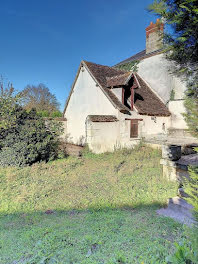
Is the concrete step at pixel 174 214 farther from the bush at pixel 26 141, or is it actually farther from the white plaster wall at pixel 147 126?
the white plaster wall at pixel 147 126

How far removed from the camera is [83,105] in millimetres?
13359

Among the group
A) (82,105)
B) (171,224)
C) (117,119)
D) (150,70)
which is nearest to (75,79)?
(82,105)

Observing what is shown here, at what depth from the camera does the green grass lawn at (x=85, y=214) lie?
2.49 metres

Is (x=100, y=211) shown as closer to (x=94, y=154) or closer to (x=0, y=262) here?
(x=0, y=262)

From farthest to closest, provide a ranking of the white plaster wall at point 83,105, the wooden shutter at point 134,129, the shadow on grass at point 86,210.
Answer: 1. the white plaster wall at point 83,105
2. the wooden shutter at point 134,129
3. the shadow on grass at point 86,210

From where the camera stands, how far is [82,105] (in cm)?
1348

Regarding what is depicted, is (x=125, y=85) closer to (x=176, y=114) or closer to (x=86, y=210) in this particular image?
(x=176, y=114)

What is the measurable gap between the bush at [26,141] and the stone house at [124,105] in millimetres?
2881

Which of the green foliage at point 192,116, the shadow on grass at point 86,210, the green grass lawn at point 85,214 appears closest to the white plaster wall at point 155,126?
the green grass lawn at point 85,214

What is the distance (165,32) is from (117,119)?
7130mm

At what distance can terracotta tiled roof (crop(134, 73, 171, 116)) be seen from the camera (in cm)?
1217

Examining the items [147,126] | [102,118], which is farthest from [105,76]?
[147,126]

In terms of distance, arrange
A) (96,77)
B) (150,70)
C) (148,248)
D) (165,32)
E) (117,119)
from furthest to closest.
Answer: (150,70) < (96,77) < (117,119) < (165,32) < (148,248)

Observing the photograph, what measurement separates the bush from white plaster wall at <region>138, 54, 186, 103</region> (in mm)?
10965
